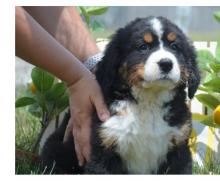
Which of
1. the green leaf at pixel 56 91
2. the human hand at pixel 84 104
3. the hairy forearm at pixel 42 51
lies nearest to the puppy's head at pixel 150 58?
the human hand at pixel 84 104

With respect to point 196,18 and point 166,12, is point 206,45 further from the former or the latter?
point 196,18

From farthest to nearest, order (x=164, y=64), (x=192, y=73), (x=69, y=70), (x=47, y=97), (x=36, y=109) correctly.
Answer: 1. (x=36, y=109)
2. (x=47, y=97)
3. (x=192, y=73)
4. (x=69, y=70)
5. (x=164, y=64)

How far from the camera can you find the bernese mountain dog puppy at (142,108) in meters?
4.20

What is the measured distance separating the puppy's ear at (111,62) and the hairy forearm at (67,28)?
48 cm

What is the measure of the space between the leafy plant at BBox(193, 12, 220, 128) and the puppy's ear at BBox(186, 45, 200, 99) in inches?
23.2

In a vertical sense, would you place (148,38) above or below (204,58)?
above

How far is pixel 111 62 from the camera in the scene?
4352 millimetres

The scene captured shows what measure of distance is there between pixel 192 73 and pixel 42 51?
1107 millimetres

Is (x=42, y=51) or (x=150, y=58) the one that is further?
(x=42, y=51)

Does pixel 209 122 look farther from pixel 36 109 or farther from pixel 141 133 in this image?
→ pixel 36 109

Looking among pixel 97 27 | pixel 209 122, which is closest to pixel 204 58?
pixel 209 122

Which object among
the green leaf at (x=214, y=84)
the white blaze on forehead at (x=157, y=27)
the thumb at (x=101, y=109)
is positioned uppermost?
the white blaze on forehead at (x=157, y=27)

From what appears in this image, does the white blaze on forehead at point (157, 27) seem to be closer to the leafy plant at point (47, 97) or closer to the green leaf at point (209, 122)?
the green leaf at point (209, 122)

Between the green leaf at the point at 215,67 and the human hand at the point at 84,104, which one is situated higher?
the green leaf at the point at 215,67
